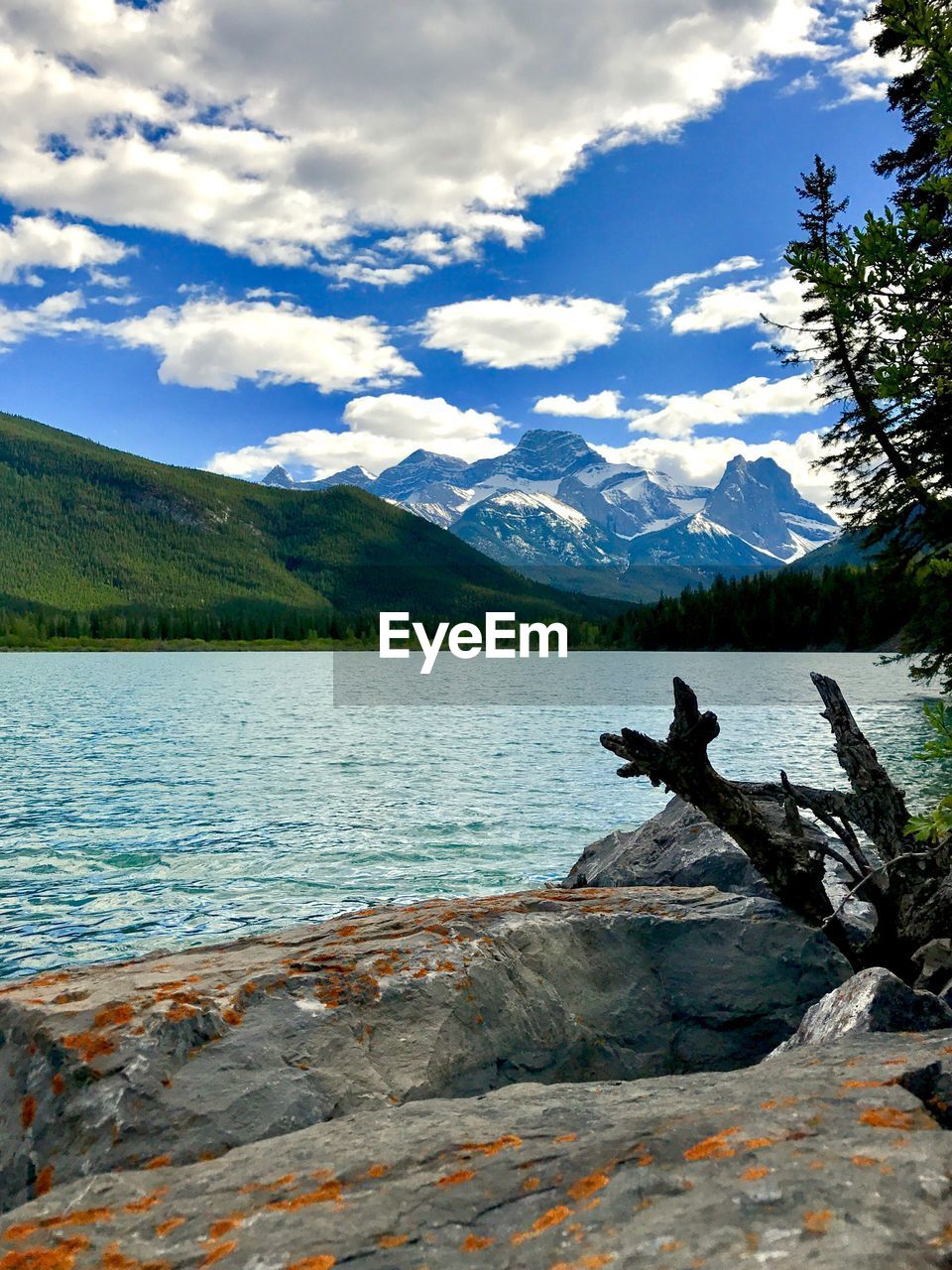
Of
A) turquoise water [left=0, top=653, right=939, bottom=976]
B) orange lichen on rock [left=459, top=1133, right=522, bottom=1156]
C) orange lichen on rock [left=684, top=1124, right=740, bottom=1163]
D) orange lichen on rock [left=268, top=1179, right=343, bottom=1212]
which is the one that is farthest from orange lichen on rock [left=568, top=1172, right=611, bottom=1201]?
turquoise water [left=0, top=653, right=939, bottom=976]

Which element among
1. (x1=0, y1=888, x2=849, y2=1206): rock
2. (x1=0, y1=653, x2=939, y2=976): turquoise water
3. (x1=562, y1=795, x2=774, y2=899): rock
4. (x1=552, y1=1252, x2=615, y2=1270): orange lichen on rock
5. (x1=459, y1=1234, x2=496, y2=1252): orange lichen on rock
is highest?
(x1=552, y1=1252, x2=615, y2=1270): orange lichen on rock

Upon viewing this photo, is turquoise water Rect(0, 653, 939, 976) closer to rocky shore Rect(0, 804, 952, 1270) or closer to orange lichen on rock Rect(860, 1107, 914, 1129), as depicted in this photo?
rocky shore Rect(0, 804, 952, 1270)

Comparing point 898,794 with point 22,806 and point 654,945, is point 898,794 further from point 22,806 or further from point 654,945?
point 22,806

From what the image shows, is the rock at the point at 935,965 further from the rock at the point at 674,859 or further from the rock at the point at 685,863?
the rock at the point at 674,859

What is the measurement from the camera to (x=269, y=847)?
22.1 metres

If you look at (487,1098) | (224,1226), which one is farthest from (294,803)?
(224,1226)

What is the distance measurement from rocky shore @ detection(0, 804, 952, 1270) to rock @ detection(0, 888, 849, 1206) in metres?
0.02

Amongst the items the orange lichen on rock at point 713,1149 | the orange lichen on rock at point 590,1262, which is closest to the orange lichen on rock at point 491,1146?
the orange lichen on rock at point 713,1149

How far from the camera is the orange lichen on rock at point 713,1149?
3.38 m

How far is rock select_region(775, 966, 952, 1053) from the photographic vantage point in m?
5.86

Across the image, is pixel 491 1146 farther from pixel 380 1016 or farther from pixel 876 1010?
pixel 876 1010

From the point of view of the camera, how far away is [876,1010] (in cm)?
591

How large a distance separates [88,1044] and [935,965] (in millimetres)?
7712

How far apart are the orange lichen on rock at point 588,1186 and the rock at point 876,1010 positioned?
10.3 ft
